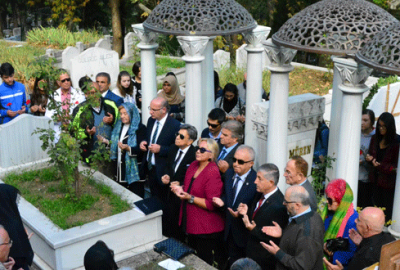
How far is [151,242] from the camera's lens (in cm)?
627

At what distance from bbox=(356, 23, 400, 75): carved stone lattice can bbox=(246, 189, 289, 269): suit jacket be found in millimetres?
1504

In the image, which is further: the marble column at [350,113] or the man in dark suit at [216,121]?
the man in dark suit at [216,121]

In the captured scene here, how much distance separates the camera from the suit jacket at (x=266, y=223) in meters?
4.90

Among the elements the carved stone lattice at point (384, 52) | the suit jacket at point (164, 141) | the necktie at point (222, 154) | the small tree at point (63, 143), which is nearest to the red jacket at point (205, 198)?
the necktie at point (222, 154)

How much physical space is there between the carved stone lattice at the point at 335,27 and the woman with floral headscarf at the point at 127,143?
2.38 m

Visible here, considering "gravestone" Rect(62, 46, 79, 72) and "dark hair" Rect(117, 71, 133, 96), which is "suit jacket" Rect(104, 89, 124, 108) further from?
"gravestone" Rect(62, 46, 79, 72)

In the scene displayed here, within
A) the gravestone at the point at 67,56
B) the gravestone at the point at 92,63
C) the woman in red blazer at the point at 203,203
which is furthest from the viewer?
the gravestone at the point at 67,56

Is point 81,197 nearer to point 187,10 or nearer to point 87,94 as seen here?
point 87,94

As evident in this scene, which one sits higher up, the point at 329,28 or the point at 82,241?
the point at 329,28

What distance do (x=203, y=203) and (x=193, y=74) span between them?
2.24 m

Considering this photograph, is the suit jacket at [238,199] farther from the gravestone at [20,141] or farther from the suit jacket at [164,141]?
the gravestone at [20,141]

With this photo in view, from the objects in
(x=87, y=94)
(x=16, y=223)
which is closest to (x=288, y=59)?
(x=87, y=94)

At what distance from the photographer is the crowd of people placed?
441cm

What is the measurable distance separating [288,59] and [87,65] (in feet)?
28.4
